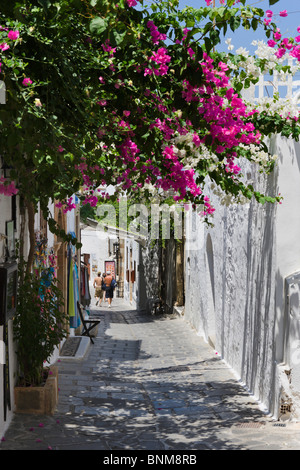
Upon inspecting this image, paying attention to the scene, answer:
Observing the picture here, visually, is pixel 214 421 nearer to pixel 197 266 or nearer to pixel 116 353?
pixel 116 353

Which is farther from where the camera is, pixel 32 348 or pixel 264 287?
pixel 264 287

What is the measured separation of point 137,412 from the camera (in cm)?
900

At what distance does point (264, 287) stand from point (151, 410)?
2246mm

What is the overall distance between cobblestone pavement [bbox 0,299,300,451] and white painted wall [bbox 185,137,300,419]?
15.4 inches

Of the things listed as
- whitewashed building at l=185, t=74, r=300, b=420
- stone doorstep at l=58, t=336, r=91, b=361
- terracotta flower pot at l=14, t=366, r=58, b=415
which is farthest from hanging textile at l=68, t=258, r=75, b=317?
terracotta flower pot at l=14, t=366, r=58, b=415

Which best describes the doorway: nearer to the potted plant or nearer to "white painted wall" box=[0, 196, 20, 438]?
the potted plant

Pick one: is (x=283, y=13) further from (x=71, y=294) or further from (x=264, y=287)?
(x=71, y=294)

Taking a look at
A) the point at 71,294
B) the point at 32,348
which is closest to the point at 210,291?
the point at 71,294

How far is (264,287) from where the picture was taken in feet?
30.6

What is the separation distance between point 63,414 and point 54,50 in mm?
4932

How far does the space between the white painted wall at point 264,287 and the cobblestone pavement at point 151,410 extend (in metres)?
0.39

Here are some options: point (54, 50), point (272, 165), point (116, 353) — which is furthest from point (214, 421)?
point (116, 353)

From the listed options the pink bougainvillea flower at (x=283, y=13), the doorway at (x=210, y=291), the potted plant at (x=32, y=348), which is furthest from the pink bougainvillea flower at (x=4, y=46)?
the doorway at (x=210, y=291)

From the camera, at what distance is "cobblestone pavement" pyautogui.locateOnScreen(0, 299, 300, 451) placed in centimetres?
732
